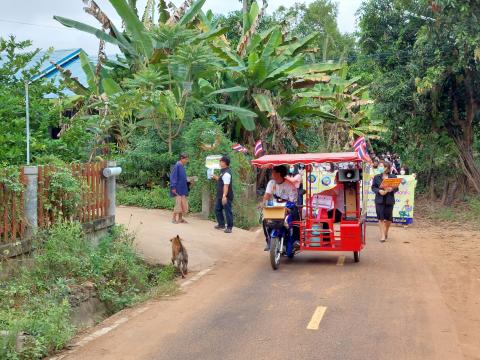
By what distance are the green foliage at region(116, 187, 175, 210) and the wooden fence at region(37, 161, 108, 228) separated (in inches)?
240

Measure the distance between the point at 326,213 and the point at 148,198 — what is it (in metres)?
7.68

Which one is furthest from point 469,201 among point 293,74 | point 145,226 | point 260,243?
point 145,226

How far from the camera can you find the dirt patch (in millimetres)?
7586

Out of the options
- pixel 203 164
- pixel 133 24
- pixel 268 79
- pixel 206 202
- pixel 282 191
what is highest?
A: pixel 133 24

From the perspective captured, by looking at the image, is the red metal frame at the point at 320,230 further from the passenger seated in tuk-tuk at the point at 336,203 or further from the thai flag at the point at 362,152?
the passenger seated in tuk-tuk at the point at 336,203

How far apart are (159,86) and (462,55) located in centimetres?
904

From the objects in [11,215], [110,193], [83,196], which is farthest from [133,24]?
[11,215]

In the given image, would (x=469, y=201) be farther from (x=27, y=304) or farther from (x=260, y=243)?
(x=27, y=304)

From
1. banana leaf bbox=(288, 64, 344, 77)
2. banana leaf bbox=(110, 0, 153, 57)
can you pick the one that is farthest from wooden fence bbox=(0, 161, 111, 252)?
banana leaf bbox=(288, 64, 344, 77)

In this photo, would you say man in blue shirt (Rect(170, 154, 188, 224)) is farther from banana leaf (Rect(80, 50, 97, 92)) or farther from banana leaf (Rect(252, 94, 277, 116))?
banana leaf (Rect(80, 50, 97, 92))

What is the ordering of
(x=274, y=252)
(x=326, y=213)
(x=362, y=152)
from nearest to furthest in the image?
(x=274, y=252) < (x=326, y=213) < (x=362, y=152)

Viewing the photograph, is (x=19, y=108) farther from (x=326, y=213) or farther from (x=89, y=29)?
(x=89, y=29)

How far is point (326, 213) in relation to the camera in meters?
12.3

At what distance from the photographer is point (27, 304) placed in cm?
791
